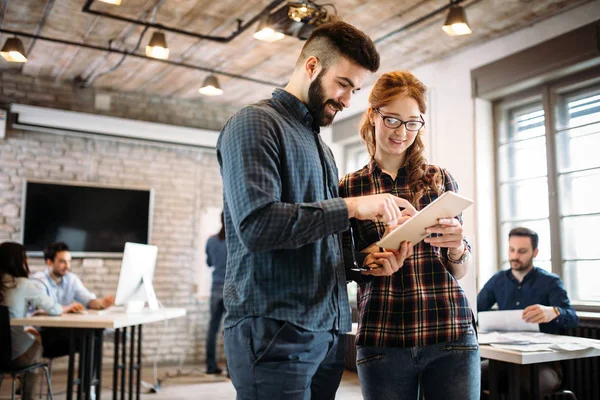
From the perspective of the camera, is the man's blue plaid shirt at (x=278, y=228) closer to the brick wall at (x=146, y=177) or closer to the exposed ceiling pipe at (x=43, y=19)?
the exposed ceiling pipe at (x=43, y=19)

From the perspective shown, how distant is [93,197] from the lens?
693 cm

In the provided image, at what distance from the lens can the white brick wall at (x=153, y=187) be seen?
259 inches

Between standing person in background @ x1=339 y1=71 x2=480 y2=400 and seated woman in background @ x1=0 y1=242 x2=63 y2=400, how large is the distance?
9.65ft

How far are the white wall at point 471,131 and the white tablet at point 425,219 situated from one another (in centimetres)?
381

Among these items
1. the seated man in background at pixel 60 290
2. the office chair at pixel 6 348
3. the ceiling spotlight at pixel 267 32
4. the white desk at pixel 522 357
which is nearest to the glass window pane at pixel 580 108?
the ceiling spotlight at pixel 267 32

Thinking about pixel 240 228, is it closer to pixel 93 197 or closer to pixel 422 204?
pixel 422 204

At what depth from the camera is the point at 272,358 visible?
1.27 m

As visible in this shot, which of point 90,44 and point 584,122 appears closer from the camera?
point 584,122

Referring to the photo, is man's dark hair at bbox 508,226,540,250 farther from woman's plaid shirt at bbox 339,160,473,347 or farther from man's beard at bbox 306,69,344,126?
man's beard at bbox 306,69,344,126

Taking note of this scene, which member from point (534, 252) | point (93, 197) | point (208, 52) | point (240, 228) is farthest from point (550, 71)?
point (93, 197)

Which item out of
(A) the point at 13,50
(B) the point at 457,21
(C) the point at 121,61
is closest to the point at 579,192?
(B) the point at 457,21

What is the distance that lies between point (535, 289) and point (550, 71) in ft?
6.34

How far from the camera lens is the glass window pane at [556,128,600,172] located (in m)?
4.62

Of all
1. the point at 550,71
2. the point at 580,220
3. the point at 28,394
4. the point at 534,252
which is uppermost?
the point at 550,71
